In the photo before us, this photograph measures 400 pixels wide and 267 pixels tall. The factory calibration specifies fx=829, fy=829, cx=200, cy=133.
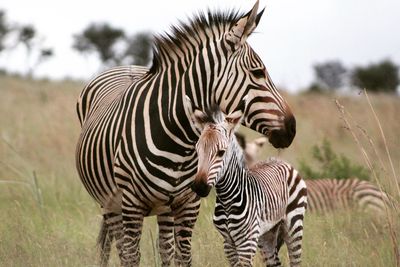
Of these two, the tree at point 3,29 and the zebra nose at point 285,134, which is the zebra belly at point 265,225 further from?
the tree at point 3,29

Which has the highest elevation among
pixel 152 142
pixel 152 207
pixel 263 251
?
pixel 152 142

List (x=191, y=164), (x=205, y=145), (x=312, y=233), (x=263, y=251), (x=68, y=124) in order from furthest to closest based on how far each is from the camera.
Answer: (x=68, y=124) → (x=312, y=233) → (x=263, y=251) → (x=191, y=164) → (x=205, y=145)

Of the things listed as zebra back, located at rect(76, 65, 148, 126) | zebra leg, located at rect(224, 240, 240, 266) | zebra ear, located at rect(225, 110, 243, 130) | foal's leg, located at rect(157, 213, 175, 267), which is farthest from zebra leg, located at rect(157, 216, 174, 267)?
zebra back, located at rect(76, 65, 148, 126)

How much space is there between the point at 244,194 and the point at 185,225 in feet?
1.59

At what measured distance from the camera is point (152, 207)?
19.2 feet

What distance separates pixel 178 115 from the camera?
561 centimetres

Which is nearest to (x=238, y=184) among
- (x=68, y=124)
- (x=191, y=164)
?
(x=191, y=164)

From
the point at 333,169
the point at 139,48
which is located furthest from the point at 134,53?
the point at 333,169

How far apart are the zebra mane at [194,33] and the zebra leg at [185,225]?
1.05 m

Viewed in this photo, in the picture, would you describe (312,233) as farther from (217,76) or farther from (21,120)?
(21,120)

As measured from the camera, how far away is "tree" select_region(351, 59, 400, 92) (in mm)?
34375

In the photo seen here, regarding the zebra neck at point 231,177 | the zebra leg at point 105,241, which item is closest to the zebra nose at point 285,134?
the zebra neck at point 231,177

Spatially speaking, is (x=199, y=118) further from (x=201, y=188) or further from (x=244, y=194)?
(x=244, y=194)

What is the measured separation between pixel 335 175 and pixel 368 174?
49 centimetres
